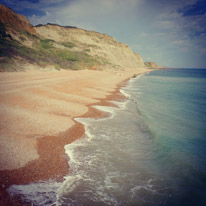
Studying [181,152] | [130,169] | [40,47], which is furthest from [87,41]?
[130,169]

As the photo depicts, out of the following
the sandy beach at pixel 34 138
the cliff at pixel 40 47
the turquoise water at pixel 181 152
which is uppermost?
the cliff at pixel 40 47

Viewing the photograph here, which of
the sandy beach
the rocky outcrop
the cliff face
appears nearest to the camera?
the sandy beach

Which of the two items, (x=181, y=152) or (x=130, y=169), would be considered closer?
(x=130, y=169)

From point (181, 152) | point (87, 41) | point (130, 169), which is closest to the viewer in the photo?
point (130, 169)

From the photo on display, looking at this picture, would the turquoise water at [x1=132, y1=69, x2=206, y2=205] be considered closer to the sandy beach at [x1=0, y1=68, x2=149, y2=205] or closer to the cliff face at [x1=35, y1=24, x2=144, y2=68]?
the sandy beach at [x1=0, y1=68, x2=149, y2=205]

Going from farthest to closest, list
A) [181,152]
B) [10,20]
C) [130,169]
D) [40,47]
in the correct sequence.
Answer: [40,47] → [10,20] → [181,152] → [130,169]

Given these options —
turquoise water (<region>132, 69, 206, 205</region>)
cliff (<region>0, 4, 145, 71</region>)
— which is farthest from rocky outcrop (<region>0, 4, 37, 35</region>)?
turquoise water (<region>132, 69, 206, 205</region>)

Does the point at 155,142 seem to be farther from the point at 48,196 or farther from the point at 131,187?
the point at 48,196

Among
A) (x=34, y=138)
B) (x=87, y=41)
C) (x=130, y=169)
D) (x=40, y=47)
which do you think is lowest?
(x=130, y=169)

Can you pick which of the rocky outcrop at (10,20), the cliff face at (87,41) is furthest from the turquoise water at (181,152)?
the cliff face at (87,41)

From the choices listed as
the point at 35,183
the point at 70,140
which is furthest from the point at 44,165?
the point at 70,140

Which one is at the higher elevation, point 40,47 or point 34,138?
point 40,47

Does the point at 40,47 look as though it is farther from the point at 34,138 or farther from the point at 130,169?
the point at 130,169

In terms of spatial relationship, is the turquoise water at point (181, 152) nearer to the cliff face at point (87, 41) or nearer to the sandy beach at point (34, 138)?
the sandy beach at point (34, 138)
